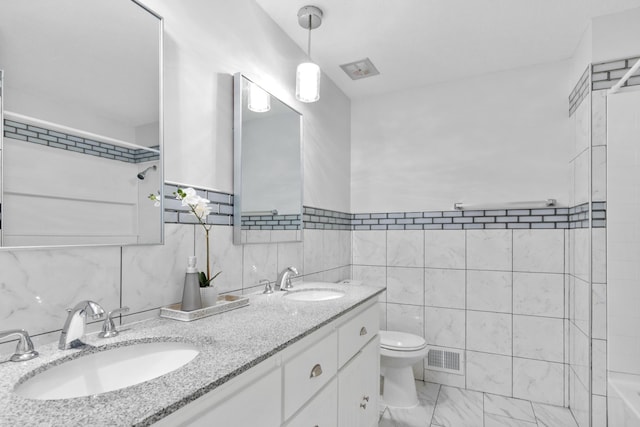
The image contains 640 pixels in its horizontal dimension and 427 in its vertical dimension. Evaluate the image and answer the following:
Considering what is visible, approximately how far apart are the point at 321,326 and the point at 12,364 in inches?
32.8

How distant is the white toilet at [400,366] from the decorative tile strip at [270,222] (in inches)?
39.8

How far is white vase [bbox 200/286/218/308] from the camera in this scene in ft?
4.44

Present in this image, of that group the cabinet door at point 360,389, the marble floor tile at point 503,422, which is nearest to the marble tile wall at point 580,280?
the marble floor tile at point 503,422

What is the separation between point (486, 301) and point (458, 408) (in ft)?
2.48

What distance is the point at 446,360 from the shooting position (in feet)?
8.89

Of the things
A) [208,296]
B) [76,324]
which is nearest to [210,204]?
[208,296]

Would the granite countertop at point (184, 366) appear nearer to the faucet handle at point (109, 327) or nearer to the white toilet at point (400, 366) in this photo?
the faucet handle at point (109, 327)

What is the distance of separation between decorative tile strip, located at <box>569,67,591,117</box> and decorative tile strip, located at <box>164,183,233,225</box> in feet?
6.93

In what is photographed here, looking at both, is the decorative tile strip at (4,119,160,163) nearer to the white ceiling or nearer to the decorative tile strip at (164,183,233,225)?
the decorative tile strip at (164,183,233,225)

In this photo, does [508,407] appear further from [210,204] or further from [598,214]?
[210,204]

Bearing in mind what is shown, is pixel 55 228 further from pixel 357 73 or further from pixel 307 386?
pixel 357 73

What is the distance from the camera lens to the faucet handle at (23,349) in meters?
0.85

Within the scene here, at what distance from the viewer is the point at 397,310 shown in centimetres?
290

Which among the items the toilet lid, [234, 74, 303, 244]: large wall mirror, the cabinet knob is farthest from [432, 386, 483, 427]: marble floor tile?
[234, 74, 303, 244]: large wall mirror
